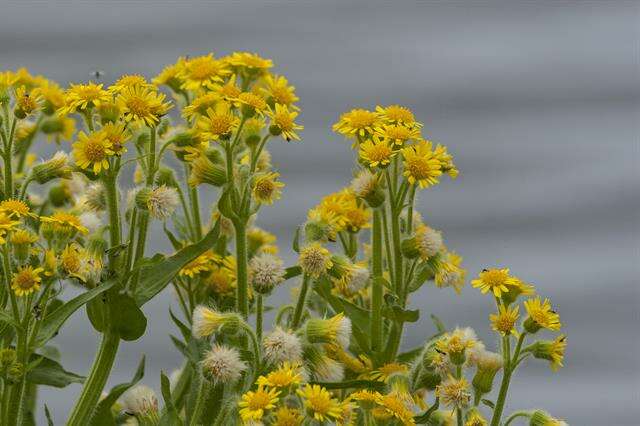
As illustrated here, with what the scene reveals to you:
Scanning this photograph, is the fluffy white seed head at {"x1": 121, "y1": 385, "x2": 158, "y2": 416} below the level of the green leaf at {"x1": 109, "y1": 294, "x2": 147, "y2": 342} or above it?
below

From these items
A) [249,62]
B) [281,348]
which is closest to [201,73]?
[249,62]

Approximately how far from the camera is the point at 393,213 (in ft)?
Result: 3.23

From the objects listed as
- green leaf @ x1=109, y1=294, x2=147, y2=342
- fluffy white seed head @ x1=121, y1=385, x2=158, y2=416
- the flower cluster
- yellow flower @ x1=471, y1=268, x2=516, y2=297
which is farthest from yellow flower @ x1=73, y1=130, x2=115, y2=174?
yellow flower @ x1=471, y1=268, x2=516, y2=297

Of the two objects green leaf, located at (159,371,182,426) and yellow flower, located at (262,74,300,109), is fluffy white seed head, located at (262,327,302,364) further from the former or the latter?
yellow flower, located at (262,74,300,109)

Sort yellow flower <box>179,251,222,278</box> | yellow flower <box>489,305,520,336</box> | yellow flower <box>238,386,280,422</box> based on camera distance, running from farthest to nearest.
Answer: yellow flower <box>179,251,222,278</box> → yellow flower <box>489,305,520,336</box> → yellow flower <box>238,386,280,422</box>

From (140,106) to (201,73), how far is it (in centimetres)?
10

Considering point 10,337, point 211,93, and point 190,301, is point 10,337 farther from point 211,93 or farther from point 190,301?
point 211,93

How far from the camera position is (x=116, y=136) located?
2.92ft

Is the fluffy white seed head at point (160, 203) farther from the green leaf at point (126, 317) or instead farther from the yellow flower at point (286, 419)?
the yellow flower at point (286, 419)

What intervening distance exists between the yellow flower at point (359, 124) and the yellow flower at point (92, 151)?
0.21m

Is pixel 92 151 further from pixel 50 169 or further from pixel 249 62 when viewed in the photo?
pixel 249 62

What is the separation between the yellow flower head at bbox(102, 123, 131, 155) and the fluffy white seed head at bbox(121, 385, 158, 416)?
23cm

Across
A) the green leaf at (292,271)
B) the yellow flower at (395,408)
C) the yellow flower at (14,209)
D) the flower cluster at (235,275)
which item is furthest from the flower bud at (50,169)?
the yellow flower at (395,408)

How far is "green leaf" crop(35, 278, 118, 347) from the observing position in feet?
2.94
